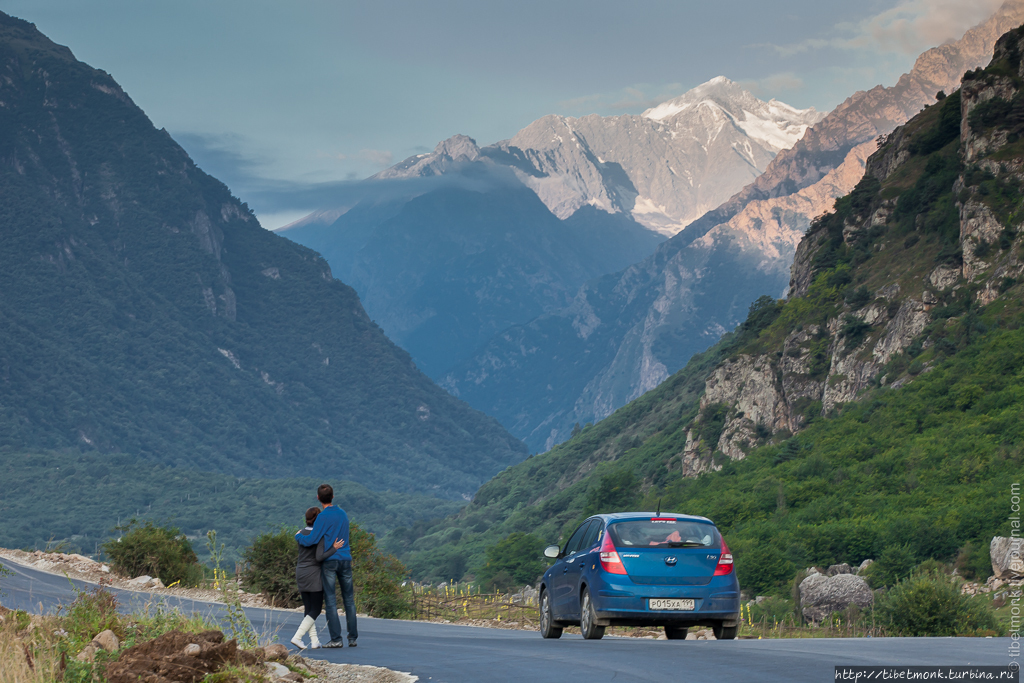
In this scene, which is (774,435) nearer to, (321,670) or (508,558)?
(508,558)

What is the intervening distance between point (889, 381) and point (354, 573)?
43.0 m

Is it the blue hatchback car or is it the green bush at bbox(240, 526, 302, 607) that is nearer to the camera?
the blue hatchback car

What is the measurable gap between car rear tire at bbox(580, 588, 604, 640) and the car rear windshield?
3.34 feet

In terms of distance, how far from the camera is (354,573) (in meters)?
28.3

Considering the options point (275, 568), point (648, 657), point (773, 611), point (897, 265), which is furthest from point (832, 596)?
point (897, 265)

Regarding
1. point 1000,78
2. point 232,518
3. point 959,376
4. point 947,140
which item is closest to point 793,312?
point 947,140

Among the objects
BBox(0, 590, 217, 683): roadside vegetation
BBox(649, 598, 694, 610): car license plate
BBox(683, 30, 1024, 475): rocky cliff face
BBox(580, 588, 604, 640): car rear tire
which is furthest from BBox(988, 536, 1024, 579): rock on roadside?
BBox(683, 30, 1024, 475): rocky cliff face

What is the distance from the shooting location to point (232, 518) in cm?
18962

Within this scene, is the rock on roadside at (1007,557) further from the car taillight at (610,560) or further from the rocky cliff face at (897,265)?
the rocky cliff face at (897,265)

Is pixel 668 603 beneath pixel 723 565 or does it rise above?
beneath

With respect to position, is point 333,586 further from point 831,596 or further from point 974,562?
point 974,562

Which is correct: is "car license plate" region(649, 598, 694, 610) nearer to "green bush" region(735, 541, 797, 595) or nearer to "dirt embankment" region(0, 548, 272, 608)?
"dirt embankment" region(0, 548, 272, 608)

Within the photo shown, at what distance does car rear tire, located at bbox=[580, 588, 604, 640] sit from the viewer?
14458 mm

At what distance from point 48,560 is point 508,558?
56221mm
